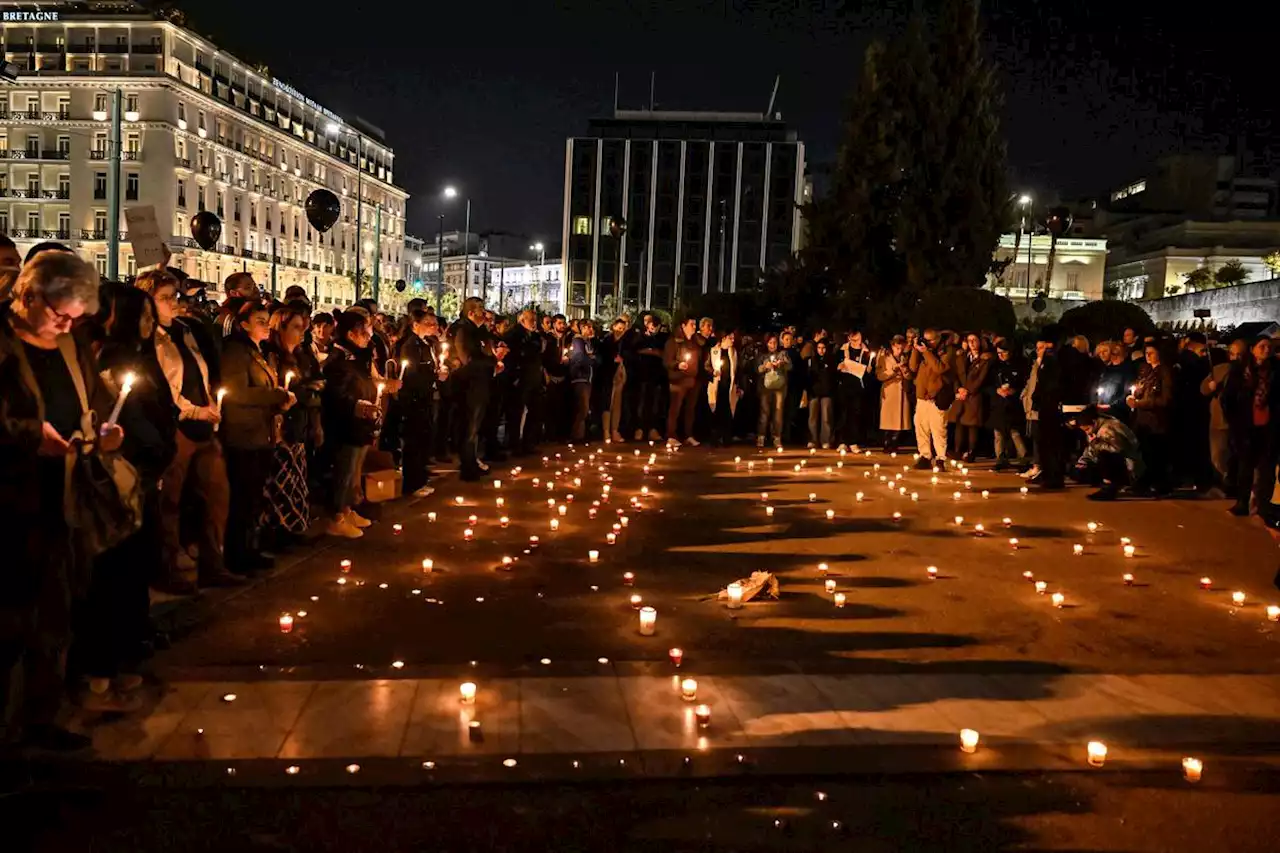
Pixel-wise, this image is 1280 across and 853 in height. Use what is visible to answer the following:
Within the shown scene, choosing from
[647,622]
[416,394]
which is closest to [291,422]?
Answer: [416,394]

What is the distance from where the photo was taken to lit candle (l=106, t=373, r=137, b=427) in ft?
16.6

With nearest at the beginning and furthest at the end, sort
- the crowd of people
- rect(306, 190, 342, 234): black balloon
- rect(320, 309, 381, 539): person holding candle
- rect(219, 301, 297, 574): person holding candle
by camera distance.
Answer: the crowd of people
rect(219, 301, 297, 574): person holding candle
rect(320, 309, 381, 539): person holding candle
rect(306, 190, 342, 234): black balloon

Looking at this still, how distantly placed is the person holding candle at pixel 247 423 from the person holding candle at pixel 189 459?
0.20 m

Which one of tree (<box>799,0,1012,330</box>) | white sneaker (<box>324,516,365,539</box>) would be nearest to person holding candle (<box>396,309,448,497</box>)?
white sneaker (<box>324,516,365,539</box>)

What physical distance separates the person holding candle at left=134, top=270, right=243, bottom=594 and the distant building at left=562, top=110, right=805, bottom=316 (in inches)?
4407

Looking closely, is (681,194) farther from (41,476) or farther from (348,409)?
(41,476)

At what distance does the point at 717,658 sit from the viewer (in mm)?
Answer: 6625

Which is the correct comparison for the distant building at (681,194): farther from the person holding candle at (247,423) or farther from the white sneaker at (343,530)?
the person holding candle at (247,423)

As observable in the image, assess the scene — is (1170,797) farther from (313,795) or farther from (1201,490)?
(1201,490)

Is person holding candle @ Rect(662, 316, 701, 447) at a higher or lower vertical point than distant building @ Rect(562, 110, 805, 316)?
lower

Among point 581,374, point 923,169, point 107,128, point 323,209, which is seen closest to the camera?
point 581,374

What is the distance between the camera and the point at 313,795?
4.59 metres

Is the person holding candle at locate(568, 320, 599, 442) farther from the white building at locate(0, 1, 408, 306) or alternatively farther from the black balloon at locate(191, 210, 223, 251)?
the white building at locate(0, 1, 408, 306)

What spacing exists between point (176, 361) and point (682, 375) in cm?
1281
